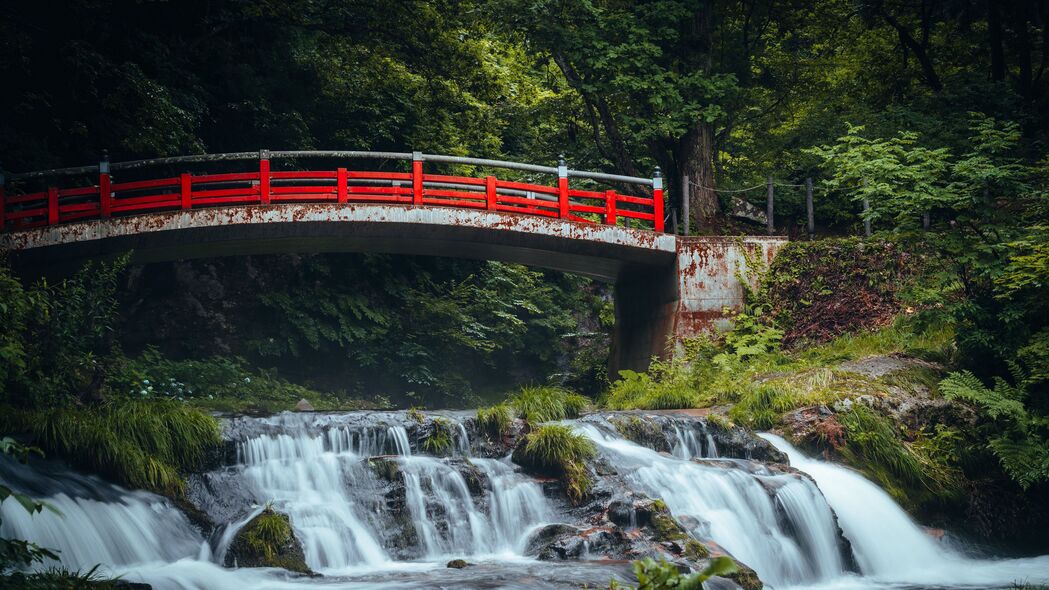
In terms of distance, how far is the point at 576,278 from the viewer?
2642 centimetres

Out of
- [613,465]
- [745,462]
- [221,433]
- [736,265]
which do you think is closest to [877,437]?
[745,462]

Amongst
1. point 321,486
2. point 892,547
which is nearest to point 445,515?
point 321,486

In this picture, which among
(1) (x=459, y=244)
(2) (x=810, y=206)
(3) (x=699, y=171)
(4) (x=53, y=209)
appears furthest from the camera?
(3) (x=699, y=171)

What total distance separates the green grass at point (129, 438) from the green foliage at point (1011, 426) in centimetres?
990

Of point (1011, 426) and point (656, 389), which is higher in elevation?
point (656, 389)

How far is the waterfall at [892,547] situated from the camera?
10.8 m

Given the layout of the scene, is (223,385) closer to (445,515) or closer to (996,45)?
(445,515)

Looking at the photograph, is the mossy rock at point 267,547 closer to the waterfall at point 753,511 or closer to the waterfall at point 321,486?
the waterfall at point 321,486

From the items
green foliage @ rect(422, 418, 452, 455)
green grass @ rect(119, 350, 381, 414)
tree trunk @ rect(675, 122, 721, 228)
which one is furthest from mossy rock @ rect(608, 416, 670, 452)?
tree trunk @ rect(675, 122, 721, 228)

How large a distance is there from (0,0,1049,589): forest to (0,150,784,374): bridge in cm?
66

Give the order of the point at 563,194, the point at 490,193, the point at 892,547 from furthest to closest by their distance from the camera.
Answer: the point at 563,194, the point at 490,193, the point at 892,547

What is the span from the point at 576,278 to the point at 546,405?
13225 millimetres

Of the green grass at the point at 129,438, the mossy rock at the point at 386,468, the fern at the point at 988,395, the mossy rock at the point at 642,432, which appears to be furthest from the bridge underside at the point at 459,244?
the mossy rock at the point at 386,468

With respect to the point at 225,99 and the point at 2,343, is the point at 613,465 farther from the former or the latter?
the point at 225,99
